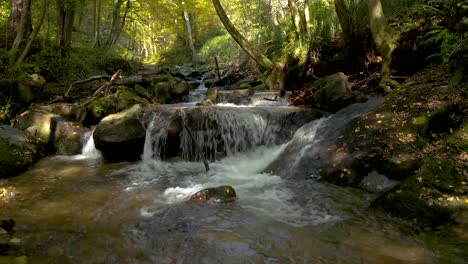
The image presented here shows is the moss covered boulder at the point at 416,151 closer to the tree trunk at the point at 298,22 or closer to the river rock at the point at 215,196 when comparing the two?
the river rock at the point at 215,196

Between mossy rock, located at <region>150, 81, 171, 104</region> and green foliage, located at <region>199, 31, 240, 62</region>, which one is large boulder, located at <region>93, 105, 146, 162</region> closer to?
mossy rock, located at <region>150, 81, 171, 104</region>

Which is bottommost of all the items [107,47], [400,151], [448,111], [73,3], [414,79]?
[400,151]

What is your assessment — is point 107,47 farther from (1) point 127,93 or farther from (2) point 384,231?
(2) point 384,231

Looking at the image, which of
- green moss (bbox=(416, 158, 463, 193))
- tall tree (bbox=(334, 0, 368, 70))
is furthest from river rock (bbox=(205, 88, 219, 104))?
green moss (bbox=(416, 158, 463, 193))

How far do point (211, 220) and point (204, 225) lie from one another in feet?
0.51

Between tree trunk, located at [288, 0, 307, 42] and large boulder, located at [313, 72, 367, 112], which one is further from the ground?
tree trunk, located at [288, 0, 307, 42]

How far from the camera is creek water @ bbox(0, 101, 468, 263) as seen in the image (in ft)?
10.9

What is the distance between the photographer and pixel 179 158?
8.10 meters

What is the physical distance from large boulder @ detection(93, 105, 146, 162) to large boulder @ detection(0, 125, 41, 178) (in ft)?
4.52

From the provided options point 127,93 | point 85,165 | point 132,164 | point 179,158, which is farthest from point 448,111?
point 127,93

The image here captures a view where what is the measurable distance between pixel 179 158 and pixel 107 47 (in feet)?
42.2

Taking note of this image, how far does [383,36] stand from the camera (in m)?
8.12

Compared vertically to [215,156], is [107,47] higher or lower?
higher

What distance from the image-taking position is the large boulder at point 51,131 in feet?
27.7
